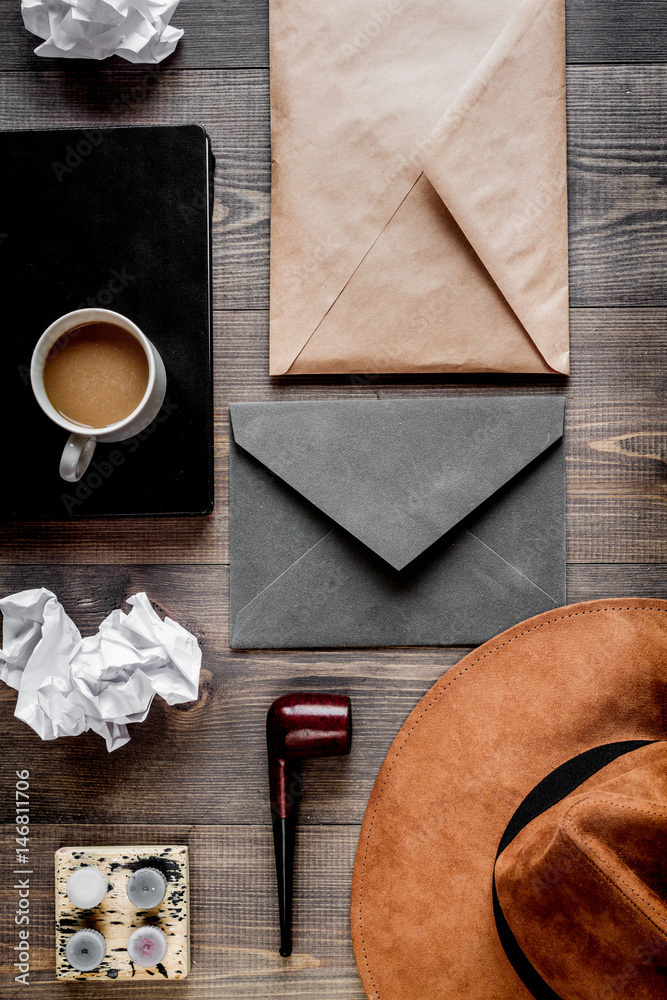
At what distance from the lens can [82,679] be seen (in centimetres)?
68

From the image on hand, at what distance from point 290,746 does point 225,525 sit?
0.25 metres

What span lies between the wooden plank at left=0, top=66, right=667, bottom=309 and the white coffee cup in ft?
0.47

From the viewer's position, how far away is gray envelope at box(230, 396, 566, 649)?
698mm

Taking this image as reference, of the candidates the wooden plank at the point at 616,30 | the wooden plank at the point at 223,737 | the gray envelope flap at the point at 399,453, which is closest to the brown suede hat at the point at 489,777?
the wooden plank at the point at 223,737

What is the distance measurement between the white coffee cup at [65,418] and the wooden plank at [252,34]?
0.34 meters

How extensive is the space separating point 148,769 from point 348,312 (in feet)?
1.84

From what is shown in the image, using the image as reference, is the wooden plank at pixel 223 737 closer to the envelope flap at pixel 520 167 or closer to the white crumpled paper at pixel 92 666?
the white crumpled paper at pixel 92 666

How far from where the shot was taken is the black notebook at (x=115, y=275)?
699 millimetres

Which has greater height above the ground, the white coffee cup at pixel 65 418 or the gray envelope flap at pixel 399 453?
the white coffee cup at pixel 65 418

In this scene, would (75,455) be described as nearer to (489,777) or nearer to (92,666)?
(92,666)

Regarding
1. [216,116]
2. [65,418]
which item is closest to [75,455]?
[65,418]

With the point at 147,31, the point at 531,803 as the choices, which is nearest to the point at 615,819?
the point at 531,803

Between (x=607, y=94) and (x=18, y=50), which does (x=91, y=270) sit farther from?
(x=607, y=94)

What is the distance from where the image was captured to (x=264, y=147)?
0.72m
